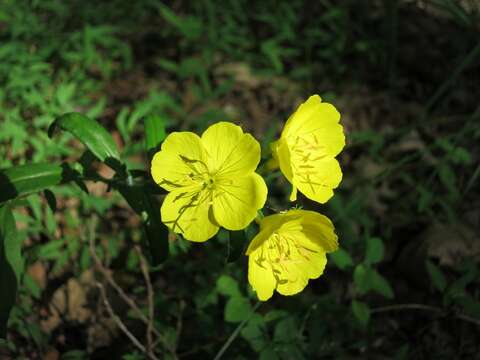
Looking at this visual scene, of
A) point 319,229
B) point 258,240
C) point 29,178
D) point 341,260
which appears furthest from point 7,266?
point 341,260

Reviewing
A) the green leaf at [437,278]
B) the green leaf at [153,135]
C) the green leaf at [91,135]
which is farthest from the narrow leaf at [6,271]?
the green leaf at [437,278]

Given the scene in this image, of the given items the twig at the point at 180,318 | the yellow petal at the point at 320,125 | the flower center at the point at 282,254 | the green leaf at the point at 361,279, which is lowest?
the twig at the point at 180,318

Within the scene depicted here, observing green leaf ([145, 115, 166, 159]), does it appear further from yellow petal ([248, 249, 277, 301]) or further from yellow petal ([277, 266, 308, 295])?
yellow petal ([277, 266, 308, 295])

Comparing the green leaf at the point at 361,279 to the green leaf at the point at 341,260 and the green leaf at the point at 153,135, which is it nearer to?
the green leaf at the point at 341,260

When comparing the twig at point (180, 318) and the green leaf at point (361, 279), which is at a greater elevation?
the green leaf at point (361, 279)

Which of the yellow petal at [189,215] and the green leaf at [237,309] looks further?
the green leaf at [237,309]

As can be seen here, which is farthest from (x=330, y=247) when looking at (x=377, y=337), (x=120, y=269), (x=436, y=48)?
(x=436, y=48)

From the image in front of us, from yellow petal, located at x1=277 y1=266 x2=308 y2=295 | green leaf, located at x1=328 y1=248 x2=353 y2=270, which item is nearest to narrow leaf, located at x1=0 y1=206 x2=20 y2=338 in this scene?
yellow petal, located at x1=277 y1=266 x2=308 y2=295
